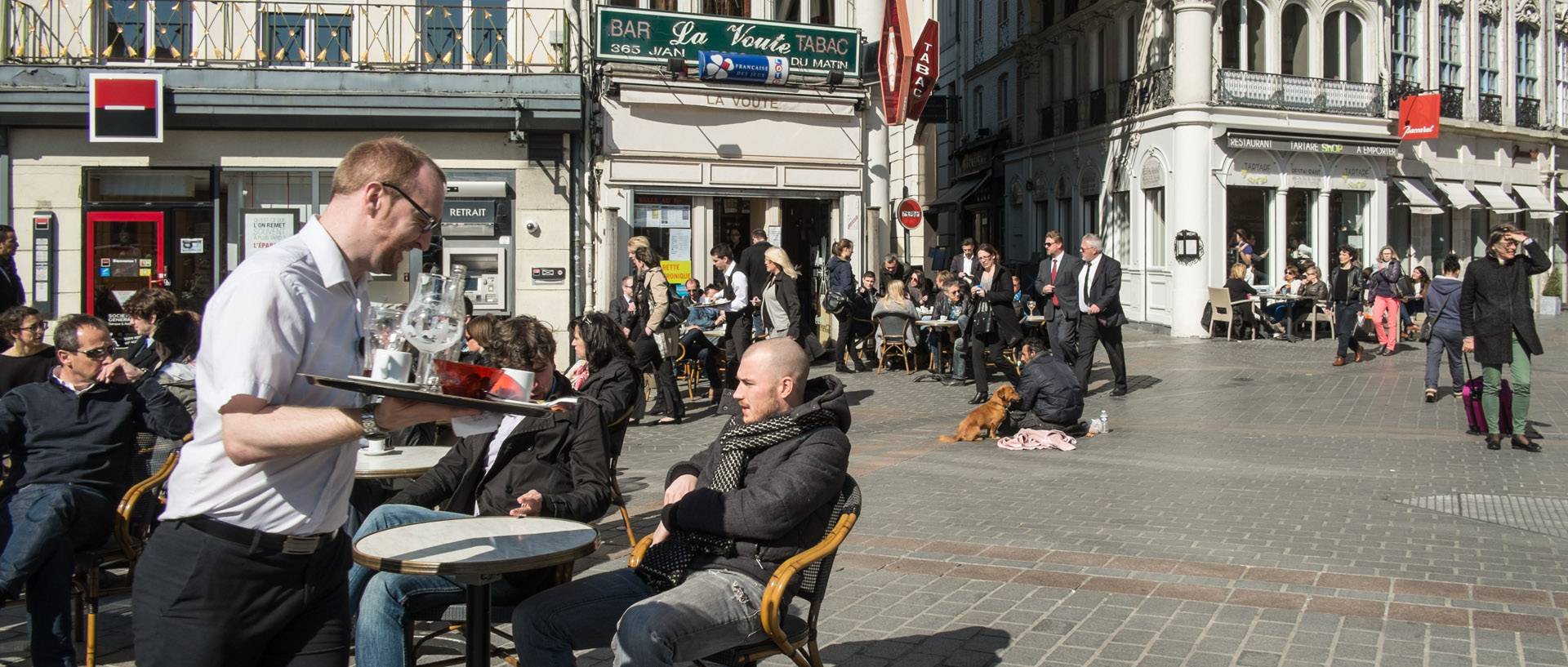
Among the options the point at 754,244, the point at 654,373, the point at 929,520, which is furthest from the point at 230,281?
the point at 754,244

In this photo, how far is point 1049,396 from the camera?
33.0 feet

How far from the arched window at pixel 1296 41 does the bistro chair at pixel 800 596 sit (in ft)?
77.5

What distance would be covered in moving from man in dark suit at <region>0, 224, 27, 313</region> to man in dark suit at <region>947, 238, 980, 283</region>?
11.0 m

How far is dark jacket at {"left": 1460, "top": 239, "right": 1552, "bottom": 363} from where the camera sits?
9398 millimetres

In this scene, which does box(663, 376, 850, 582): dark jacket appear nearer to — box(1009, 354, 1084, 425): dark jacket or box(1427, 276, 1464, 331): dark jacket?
box(1009, 354, 1084, 425): dark jacket

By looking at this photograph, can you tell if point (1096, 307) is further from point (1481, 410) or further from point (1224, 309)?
point (1224, 309)

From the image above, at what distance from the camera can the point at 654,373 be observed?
39.8 ft

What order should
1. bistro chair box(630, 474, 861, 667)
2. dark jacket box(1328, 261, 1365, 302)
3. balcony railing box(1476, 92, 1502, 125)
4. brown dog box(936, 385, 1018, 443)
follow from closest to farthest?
1. bistro chair box(630, 474, 861, 667)
2. brown dog box(936, 385, 1018, 443)
3. dark jacket box(1328, 261, 1365, 302)
4. balcony railing box(1476, 92, 1502, 125)

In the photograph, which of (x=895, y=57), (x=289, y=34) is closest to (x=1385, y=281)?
(x=895, y=57)

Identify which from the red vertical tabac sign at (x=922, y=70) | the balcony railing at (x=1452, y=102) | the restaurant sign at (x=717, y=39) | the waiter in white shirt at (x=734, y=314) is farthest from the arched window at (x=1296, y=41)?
the waiter in white shirt at (x=734, y=314)

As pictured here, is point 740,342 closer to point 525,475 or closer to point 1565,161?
point 525,475

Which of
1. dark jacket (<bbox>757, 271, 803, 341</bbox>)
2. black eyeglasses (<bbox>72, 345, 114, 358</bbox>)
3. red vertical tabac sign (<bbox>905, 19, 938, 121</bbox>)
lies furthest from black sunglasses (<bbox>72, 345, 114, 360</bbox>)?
red vertical tabac sign (<bbox>905, 19, 938, 121</bbox>)

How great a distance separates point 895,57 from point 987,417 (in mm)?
8734

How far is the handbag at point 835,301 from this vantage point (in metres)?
15.4
